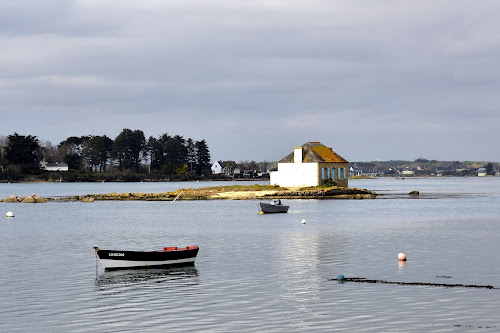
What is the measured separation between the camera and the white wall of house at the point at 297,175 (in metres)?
114

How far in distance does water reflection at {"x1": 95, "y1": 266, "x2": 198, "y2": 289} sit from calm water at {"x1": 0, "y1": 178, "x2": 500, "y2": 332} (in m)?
0.10

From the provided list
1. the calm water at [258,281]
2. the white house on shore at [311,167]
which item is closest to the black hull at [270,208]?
the calm water at [258,281]

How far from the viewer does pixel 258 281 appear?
1262 inches

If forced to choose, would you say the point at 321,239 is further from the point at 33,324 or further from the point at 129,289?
the point at 33,324

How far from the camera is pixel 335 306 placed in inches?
1027

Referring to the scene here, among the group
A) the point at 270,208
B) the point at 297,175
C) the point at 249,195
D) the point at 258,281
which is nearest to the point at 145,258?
the point at 258,281

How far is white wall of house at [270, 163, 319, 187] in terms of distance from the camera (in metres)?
114

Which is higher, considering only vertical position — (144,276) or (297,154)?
(297,154)

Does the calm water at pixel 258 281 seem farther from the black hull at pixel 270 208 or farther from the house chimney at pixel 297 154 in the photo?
the house chimney at pixel 297 154

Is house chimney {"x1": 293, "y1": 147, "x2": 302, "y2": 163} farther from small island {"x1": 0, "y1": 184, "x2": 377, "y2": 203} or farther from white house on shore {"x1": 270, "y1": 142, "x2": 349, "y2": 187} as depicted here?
small island {"x1": 0, "y1": 184, "x2": 377, "y2": 203}

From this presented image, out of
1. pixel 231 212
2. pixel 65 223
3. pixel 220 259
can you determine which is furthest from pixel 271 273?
pixel 231 212

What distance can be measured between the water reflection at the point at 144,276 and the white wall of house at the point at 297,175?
256ft

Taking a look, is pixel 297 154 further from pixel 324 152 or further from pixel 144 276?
pixel 144 276

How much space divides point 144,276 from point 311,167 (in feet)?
266
